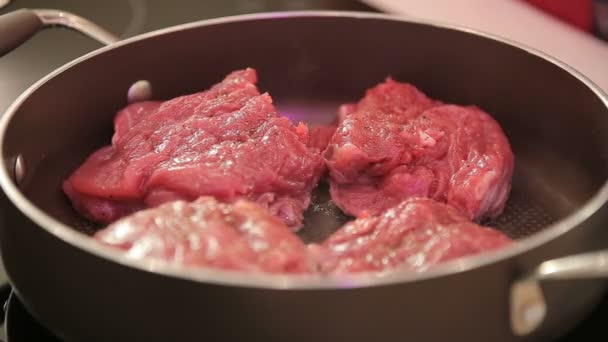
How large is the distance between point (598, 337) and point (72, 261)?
87 cm

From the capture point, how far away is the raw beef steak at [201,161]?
142 centimetres

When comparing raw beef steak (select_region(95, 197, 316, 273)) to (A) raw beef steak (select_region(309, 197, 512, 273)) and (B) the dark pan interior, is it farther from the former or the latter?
(B) the dark pan interior

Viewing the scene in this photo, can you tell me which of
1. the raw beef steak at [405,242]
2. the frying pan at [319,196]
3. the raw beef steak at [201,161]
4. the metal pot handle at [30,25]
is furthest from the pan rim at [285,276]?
the metal pot handle at [30,25]

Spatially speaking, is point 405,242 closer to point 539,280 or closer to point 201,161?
point 539,280

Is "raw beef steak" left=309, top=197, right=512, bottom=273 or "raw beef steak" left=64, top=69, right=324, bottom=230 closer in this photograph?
"raw beef steak" left=309, top=197, right=512, bottom=273

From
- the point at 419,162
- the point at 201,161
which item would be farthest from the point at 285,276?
the point at 419,162

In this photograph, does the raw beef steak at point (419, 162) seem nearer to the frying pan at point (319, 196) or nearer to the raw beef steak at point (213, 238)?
the frying pan at point (319, 196)

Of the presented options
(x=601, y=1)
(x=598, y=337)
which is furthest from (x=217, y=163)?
(x=601, y=1)

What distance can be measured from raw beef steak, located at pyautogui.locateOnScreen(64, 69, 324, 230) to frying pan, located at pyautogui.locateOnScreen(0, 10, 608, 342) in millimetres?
72

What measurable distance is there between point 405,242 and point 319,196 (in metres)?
0.42

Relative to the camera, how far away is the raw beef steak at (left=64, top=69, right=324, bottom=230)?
4.66 ft

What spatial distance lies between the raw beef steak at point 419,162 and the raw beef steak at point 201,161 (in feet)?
0.26

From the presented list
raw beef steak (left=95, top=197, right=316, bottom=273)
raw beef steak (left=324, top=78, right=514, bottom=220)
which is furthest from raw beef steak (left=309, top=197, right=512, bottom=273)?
raw beef steak (left=324, top=78, right=514, bottom=220)

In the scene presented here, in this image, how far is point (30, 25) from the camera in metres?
1.65
